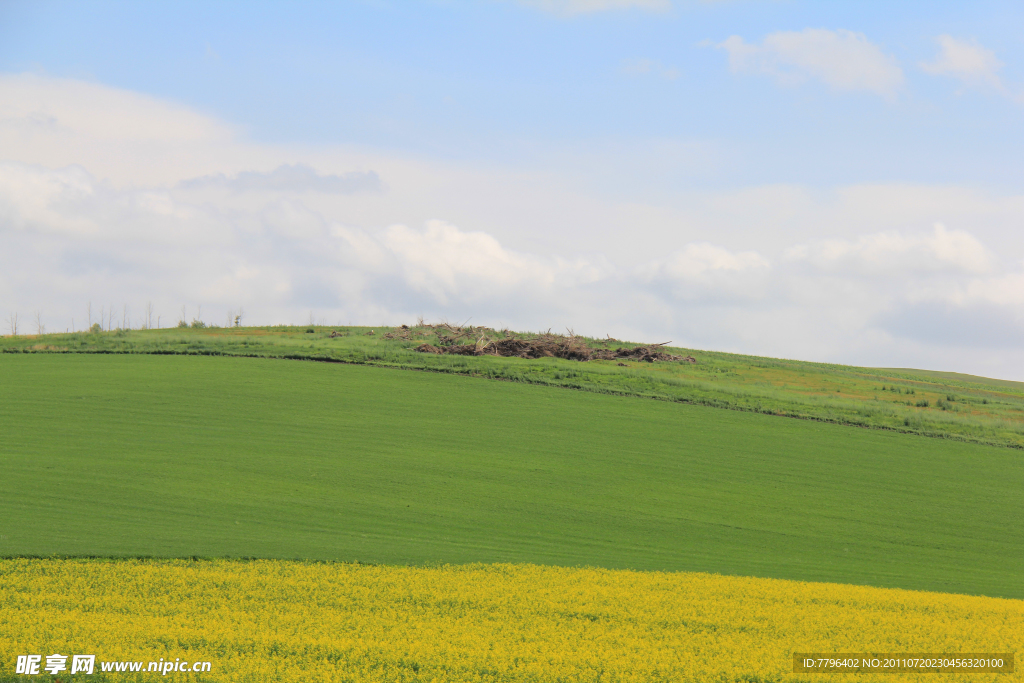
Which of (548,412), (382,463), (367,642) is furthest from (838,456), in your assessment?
(367,642)

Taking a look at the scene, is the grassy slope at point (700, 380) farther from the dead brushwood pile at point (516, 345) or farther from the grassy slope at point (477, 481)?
the grassy slope at point (477, 481)

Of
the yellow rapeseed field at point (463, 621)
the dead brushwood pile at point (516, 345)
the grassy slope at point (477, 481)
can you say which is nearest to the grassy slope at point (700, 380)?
the dead brushwood pile at point (516, 345)

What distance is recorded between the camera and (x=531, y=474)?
18.6m

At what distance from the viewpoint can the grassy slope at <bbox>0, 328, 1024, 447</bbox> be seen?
29109mm

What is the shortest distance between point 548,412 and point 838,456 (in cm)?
926

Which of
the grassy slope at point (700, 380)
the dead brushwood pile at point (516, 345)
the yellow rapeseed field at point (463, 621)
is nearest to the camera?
the yellow rapeseed field at point (463, 621)

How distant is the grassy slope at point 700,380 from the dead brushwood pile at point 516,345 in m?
0.86

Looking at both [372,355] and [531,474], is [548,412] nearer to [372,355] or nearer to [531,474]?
[531,474]

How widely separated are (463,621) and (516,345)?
96.2ft

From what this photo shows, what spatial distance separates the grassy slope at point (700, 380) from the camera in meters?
29.1

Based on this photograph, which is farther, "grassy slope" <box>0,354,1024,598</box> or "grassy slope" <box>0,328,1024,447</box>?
"grassy slope" <box>0,328,1024,447</box>

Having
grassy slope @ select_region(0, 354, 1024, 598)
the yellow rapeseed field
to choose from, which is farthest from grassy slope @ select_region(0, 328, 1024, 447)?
the yellow rapeseed field

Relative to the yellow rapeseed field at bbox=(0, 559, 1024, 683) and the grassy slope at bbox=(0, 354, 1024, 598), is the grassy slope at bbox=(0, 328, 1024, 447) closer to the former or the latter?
the grassy slope at bbox=(0, 354, 1024, 598)

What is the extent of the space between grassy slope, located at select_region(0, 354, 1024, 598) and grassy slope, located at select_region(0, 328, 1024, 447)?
2.17m
